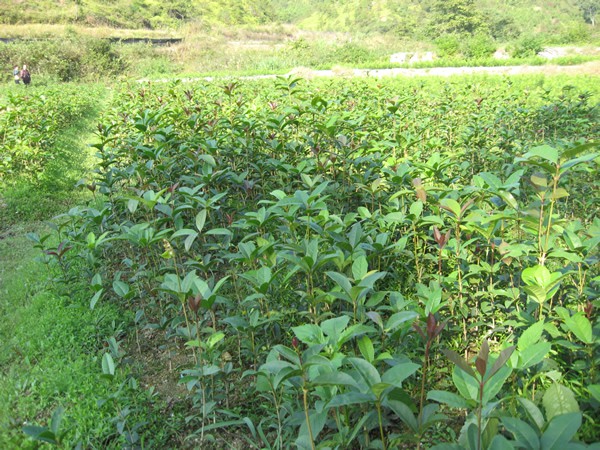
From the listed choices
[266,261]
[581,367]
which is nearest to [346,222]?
[266,261]

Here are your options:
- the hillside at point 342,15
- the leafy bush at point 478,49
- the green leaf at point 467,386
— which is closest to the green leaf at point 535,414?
the green leaf at point 467,386

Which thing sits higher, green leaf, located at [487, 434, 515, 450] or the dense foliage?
green leaf, located at [487, 434, 515, 450]

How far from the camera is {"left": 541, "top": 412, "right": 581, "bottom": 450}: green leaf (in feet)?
2.97

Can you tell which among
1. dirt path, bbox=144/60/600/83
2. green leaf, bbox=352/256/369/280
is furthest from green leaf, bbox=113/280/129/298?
dirt path, bbox=144/60/600/83

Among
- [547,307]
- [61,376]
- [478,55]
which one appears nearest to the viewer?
[547,307]

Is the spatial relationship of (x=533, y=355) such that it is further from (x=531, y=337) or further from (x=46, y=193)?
(x=46, y=193)

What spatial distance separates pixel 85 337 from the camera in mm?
2586

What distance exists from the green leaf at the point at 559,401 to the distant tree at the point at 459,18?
44.6 metres

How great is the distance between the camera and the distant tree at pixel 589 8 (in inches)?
2422

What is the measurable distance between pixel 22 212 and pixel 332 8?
87367 mm

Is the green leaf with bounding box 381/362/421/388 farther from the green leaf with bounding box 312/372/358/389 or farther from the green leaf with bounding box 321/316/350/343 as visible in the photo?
the green leaf with bounding box 321/316/350/343

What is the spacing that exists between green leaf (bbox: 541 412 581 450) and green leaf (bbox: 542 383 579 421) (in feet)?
0.41

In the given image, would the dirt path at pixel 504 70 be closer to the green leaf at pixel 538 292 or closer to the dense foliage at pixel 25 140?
the dense foliage at pixel 25 140

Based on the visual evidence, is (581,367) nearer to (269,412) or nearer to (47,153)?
(269,412)
